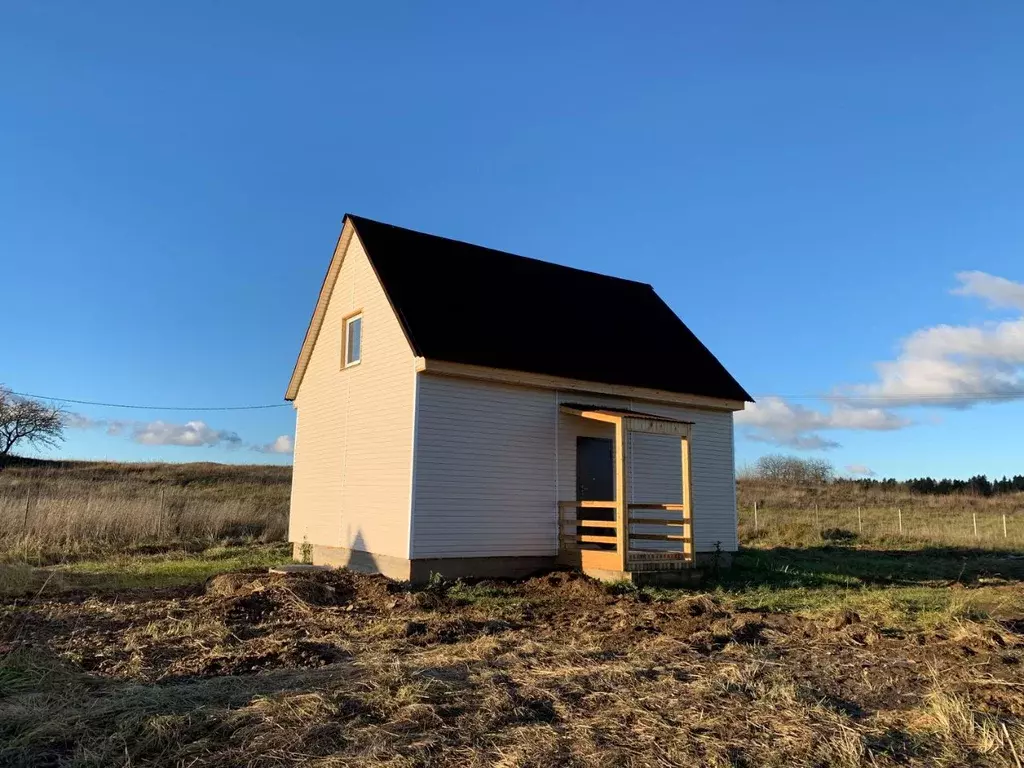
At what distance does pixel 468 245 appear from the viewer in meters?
16.2

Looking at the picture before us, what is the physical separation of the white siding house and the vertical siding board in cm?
5

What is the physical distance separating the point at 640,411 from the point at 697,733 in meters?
10.3

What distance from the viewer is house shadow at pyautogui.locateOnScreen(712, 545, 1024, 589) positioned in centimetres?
1336

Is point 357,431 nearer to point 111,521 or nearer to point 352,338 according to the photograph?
point 352,338

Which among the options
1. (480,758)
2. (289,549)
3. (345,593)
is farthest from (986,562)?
(480,758)

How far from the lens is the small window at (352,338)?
49.2 feet

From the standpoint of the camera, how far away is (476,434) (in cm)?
1265

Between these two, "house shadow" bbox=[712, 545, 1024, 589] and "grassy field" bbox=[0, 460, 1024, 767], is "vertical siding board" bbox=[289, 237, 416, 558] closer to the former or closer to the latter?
"grassy field" bbox=[0, 460, 1024, 767]

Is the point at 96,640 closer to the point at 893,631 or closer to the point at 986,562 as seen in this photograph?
the point at 893,631

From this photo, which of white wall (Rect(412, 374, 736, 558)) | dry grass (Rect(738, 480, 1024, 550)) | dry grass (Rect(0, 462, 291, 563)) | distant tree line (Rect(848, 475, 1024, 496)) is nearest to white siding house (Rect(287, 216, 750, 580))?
white wall (Rect(412, 374, 736, 558))

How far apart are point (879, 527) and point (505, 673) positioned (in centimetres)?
2650

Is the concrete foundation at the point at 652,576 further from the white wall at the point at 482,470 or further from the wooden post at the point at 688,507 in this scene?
the white wall at the point at 482,470

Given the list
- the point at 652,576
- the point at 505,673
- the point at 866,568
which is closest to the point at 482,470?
the point at 652,576

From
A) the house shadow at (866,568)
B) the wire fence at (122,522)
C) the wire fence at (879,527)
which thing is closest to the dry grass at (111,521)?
the wire fence at (122,522)
